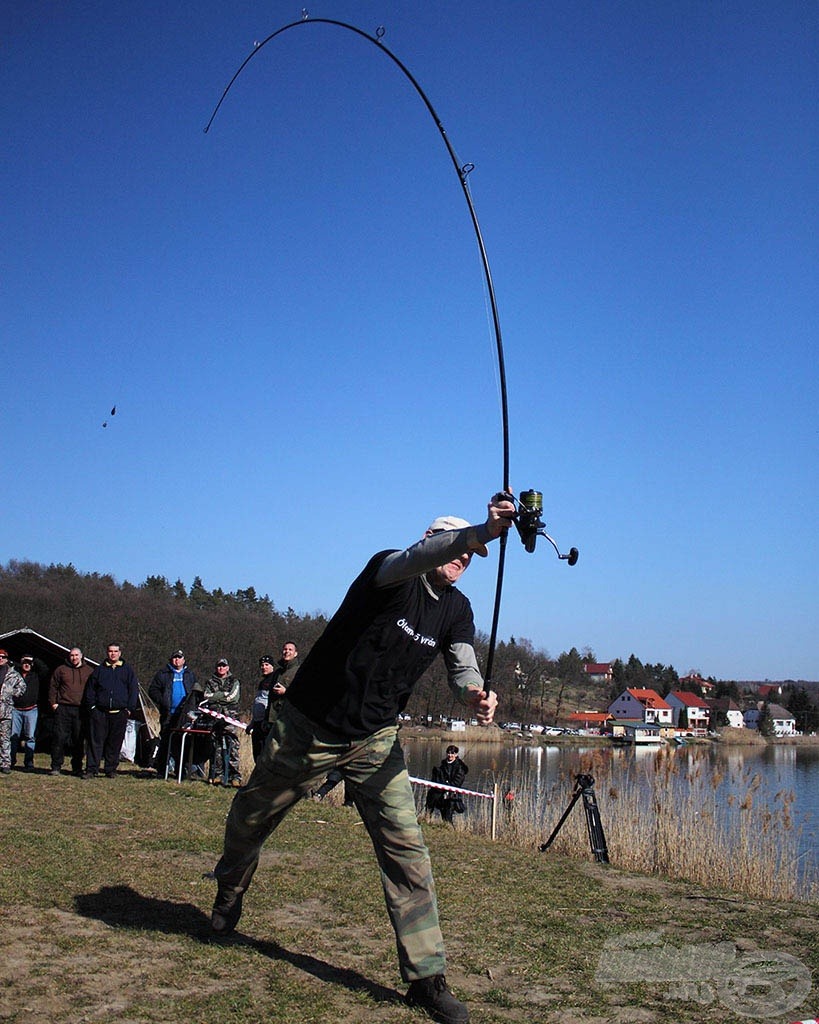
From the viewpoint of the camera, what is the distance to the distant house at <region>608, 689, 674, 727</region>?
114625 mm

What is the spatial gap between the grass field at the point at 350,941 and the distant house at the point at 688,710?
111 meters

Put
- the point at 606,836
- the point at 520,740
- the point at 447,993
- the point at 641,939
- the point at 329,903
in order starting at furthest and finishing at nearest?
the point at 520,740, the point at 606,836, the point at 329,903, the point at 641,939, the point at 447,993

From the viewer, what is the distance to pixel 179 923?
5078 mm

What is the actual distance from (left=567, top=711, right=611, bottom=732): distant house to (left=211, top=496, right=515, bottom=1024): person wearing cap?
321 ft

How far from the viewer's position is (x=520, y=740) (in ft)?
242

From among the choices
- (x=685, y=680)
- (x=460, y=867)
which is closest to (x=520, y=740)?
(x=460, y=867)

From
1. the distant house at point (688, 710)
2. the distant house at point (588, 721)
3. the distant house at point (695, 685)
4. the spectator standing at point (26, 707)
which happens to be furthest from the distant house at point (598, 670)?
the spectator standing at point (26, 707)

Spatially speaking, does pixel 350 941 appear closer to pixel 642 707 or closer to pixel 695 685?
pixel 642 707

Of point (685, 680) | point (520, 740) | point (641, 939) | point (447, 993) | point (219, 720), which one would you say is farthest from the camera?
point (685, 680)

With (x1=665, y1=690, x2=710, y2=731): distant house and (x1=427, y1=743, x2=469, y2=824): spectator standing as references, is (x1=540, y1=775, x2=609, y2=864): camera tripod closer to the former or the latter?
(x1=427, y1=743, x2=469, y2=824): spectator standing

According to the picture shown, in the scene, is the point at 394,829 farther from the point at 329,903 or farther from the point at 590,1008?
the point at 329,903

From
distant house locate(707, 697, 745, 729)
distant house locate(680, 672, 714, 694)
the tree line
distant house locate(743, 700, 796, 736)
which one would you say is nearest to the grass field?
the tree line

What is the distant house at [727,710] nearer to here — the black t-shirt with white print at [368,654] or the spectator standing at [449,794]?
the spectator standing at [449,794]

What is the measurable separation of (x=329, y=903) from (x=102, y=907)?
1.32 metres
